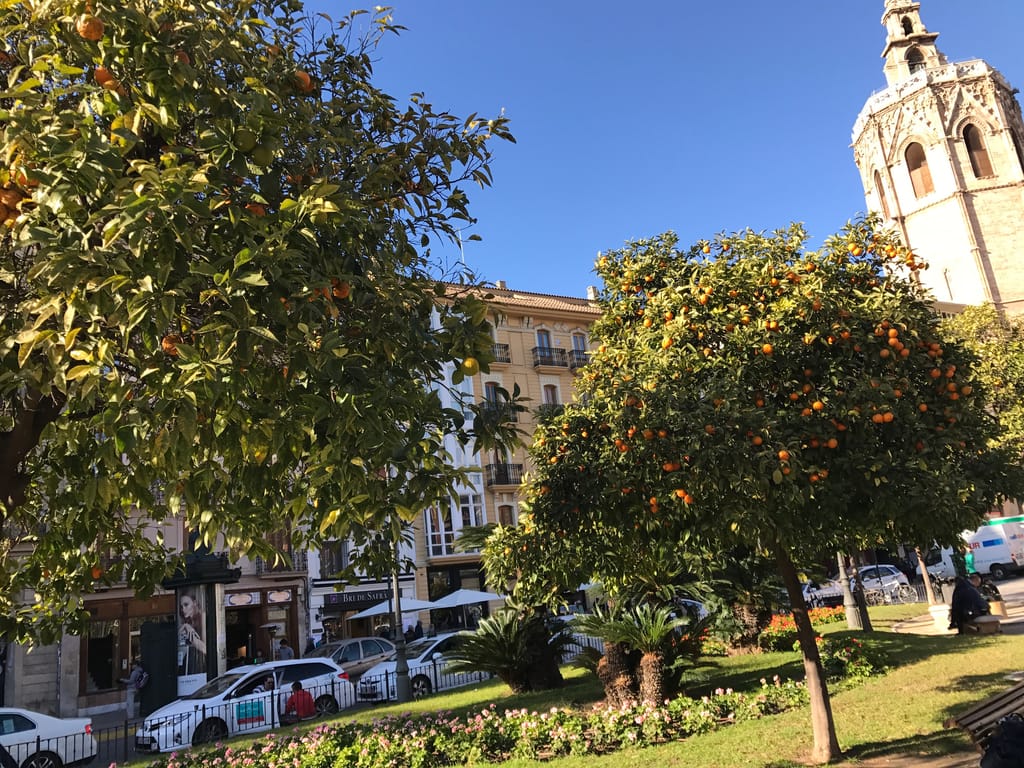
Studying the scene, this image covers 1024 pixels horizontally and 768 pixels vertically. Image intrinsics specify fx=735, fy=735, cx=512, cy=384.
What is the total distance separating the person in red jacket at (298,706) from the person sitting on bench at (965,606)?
1408 cm

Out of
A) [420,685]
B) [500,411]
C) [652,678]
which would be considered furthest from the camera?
[420,685]

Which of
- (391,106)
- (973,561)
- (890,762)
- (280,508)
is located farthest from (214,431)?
(973,561)

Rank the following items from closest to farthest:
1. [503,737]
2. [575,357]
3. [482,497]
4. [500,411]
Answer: [500,411] < [503,737] < [482,497] < [575,357]

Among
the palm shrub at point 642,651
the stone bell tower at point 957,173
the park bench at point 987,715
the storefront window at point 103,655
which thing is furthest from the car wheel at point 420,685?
the stone bell tower at point 957,173


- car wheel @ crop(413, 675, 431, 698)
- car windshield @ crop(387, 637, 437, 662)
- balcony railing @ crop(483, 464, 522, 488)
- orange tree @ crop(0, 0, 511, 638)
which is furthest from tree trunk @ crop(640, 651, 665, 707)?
balcony railing @ crop(483, 464, 522, 488)

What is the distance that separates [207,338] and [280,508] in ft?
6.02

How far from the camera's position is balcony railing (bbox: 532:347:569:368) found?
4162 centimetres

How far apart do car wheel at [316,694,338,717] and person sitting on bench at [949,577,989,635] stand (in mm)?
13888

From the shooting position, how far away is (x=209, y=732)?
48.2 ft

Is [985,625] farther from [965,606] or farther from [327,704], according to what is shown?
[327,704]

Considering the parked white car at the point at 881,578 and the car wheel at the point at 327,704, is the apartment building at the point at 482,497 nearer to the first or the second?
the car wheel at the point at 327,704

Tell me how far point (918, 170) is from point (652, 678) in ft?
214

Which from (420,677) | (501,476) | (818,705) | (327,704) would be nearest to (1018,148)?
(501,476)

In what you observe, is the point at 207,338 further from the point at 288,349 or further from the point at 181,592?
the point at 181,592
